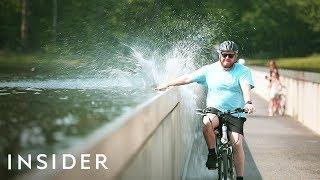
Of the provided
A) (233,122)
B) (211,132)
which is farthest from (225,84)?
(211,132)

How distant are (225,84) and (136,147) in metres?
4.36

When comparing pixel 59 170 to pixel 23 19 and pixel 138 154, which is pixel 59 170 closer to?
pixel 138 154

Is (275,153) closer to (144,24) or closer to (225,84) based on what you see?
(225,84)

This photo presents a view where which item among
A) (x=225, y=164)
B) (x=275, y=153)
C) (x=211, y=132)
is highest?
(x=211, y=132)

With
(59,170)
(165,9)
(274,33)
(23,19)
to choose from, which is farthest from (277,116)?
(274,33)

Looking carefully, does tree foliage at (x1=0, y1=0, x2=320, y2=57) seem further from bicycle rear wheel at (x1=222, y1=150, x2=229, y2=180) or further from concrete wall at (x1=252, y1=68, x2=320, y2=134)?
bicycle rear wheel at (x1=222, y1=150, x2=229, y2=180)

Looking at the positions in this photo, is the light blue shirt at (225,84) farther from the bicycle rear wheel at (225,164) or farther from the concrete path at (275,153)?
the concrete path at (275,153)

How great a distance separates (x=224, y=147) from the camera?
914 centimetres

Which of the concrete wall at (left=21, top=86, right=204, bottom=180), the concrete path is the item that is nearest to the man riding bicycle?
the concrete wall at (left=21, top=86, right=204, bottom=180)

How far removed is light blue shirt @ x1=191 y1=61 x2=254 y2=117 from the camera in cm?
913

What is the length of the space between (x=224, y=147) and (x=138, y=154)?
4.19m

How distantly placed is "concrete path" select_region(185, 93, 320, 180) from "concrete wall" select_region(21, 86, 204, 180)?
289cm

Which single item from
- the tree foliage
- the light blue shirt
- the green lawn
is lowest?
the light blue shirt

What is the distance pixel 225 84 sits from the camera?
9.17m
